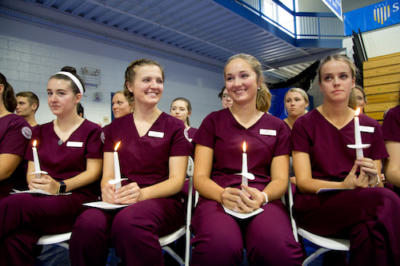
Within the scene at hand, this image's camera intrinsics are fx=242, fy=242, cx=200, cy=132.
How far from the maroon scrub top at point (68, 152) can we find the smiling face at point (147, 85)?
449 millimetres

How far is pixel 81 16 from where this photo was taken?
566 centimetres

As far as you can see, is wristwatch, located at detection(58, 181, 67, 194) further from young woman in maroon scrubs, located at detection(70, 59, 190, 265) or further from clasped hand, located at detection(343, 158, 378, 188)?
clasped hand, located at detection(343, 158, 378, 188)

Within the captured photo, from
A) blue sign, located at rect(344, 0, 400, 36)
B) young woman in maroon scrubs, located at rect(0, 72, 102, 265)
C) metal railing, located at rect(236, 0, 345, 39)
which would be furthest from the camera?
metal railing, located at rect(236, 0, 345, 39)

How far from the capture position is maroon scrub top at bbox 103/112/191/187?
63.2 inches

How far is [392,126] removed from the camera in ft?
5.05

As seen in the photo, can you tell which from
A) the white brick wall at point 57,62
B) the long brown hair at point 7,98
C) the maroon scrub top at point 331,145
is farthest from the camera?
the white brick wall at point 57,62

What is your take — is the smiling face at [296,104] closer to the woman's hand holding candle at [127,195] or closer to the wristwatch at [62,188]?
the woman's hand holding candle at [127,195]

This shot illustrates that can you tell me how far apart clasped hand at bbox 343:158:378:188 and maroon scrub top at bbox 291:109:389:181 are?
20cm

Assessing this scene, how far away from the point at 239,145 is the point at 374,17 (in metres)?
8.49

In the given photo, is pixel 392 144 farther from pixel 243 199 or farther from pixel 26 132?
pixel 26 132

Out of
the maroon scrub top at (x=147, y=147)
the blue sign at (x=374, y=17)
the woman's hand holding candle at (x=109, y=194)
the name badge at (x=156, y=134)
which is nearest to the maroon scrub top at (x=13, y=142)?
the maroon scrub top at (x=147, y=147)

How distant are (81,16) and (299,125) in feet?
19.5

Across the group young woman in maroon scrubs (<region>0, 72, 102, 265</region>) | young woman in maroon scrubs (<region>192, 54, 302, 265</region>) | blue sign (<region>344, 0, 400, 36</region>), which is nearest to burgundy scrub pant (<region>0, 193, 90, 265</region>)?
young woman in maroon scrubs (<region>0, 72, 102, 265</region>)

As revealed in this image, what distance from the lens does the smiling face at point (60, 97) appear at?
1.83 metres
